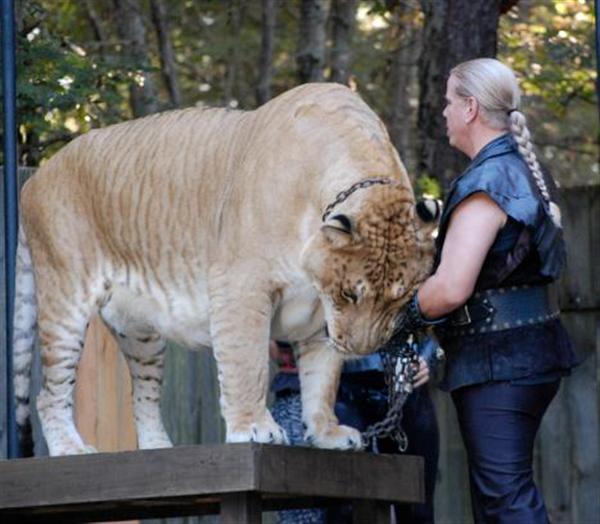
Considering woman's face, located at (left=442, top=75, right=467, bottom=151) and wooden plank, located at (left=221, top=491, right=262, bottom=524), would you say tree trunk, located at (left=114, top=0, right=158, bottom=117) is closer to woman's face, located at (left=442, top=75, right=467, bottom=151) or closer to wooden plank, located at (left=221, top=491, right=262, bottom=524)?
woman's face, located at (left=442, top=75, right=467, bottom=151)

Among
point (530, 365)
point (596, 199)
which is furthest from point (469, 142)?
point (596, 199)

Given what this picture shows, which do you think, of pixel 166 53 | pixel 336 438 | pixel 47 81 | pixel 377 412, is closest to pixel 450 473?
pixel 377 412

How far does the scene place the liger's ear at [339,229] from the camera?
486 cm

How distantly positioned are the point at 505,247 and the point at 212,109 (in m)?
1.37

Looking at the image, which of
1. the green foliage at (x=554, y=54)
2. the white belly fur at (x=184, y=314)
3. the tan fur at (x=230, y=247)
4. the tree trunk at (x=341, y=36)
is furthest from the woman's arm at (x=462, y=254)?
the tree trunk at (x=341, y=36)

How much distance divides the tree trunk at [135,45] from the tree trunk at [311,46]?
93 centimetres

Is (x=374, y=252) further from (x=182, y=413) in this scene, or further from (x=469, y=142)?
(x=182, y=413)

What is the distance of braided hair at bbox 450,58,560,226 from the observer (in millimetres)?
5098

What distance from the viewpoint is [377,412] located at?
6469mm

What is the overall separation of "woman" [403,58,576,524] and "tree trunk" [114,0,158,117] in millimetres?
4673

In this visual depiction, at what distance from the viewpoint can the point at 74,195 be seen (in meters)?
5.85

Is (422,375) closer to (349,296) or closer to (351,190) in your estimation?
(349,296)

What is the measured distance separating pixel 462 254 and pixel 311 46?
5.33m

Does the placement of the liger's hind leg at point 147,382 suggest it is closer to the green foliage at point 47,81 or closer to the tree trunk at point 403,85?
the green foliage at point 47,81
